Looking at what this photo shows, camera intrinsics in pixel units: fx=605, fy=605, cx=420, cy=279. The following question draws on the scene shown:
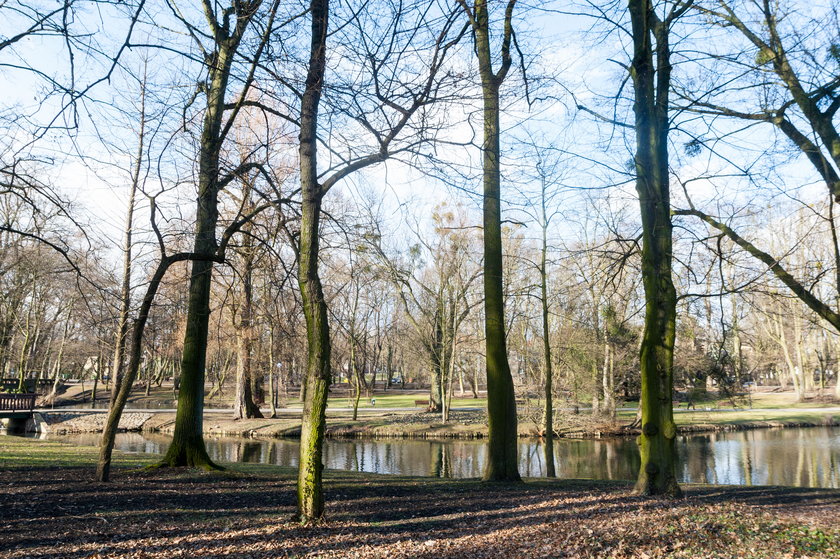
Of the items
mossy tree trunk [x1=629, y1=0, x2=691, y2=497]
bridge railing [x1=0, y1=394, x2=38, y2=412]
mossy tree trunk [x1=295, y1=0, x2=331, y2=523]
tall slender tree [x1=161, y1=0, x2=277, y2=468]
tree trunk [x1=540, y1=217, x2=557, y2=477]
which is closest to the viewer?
mossy tree trunk [x1=295, y1=0, x2=331, y2=523]

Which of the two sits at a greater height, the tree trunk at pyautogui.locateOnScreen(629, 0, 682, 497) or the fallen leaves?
the tree trunk at pyautogui.locateOnScreen(629, 0, 682, 497)

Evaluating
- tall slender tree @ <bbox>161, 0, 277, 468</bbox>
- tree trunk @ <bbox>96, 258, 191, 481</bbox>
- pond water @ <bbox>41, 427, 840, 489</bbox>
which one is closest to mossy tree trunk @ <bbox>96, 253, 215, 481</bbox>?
tree trunk @ <bbox>96, 258, 191, 481</bbox>

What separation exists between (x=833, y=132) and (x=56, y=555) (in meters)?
10.2

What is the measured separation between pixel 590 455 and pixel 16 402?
2685 cm

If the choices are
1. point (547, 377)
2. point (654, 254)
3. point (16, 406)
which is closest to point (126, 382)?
point (654, 254)

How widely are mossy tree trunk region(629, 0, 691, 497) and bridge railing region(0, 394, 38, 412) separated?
29.6 m

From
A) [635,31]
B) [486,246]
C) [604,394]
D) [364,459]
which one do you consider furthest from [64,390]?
[635,31]

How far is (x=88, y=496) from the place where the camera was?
7.57m

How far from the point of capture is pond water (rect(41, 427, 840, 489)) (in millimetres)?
18156

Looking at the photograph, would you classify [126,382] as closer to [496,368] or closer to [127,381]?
[127,381]

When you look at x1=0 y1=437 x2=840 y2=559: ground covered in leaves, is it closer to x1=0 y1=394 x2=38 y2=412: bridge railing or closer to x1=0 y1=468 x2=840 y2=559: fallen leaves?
x1=0 y1=468 x2=840 y2=559: fallen leaves

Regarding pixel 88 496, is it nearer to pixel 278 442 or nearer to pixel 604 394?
pixel 278 442

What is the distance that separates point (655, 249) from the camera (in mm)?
8766

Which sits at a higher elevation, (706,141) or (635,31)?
(635,31)
